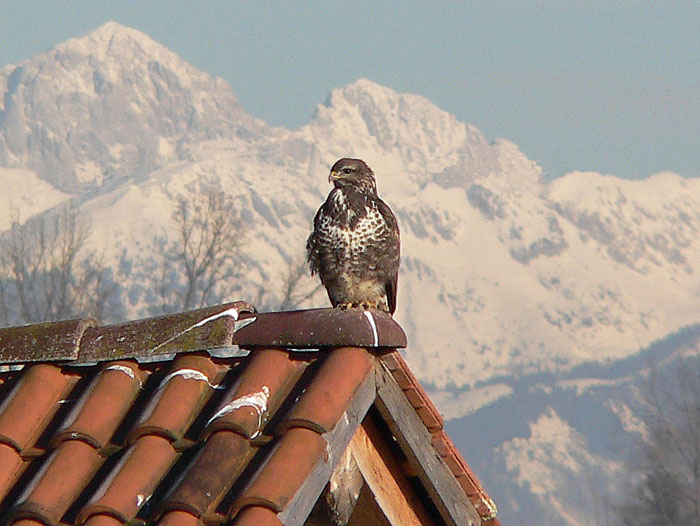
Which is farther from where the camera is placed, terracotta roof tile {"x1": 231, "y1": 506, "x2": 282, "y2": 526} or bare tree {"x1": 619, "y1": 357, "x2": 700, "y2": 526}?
bare tree {"x1": 619, "y1": 357, "x2": 700, "y2": 526}

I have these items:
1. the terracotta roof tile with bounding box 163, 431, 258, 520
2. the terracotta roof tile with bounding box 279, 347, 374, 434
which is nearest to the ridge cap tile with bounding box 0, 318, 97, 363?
→ the terracotta roof tile with bounding box 163, 431, 258, 520

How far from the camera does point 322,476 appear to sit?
335 centimetres

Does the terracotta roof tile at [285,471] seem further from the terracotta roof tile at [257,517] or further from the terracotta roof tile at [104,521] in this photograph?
the terracotta roof tile at [104,521]

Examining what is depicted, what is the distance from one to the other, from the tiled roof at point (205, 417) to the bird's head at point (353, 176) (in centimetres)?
345

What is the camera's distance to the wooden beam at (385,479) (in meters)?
3.91

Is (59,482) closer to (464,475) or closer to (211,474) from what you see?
(211,474)

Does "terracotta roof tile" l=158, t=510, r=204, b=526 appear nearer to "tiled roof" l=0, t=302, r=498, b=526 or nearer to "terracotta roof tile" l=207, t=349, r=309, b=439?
"tiled roof" l=0, t=302, r=498, b=526

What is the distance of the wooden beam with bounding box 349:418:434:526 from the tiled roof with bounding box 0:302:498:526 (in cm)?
8

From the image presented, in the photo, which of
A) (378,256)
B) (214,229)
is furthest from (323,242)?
(214,229)

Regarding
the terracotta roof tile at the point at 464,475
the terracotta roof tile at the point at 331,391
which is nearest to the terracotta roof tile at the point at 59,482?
the terracotta roof tile at the point at 331,391

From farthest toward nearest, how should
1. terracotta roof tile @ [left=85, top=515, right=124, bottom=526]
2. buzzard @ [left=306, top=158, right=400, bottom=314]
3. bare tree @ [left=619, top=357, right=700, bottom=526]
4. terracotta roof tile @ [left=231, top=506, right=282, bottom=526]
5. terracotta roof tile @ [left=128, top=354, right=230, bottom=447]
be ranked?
1. bare tree @ [left=619, top=357, right=700, bottom=526]
2. buzzard @ [left=306, top=158, right=400, bottom=314]
3. terracotta roof tile @ [left=128, top=354, right=230, bottom=447]
4. terracotta roof tile @ [left=85, top=515, right=124, bottom=526]
5. terracotta roof tile @ [left=231, top=506, right=282, bottom=526]

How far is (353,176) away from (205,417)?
13.1 feet

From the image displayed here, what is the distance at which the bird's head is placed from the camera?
746 cm

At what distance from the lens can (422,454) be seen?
3.83 m
